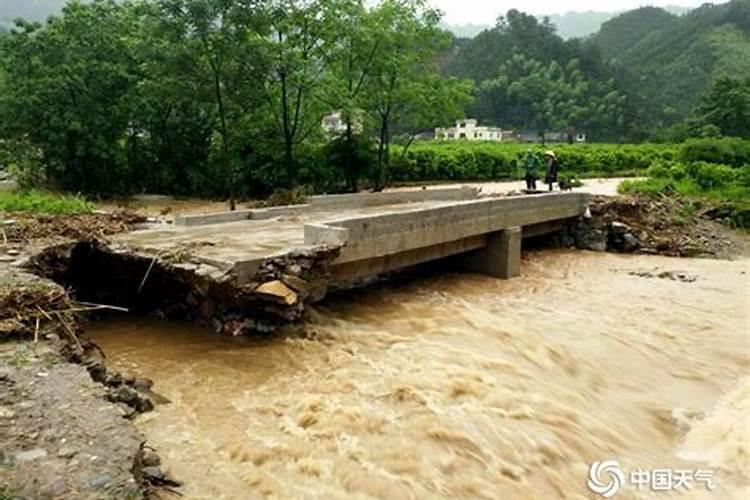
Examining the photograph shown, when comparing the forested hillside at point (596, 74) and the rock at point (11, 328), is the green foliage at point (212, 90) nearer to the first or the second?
the rock at point (11, 328)

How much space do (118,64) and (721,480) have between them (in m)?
21.8

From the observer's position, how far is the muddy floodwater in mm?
5672

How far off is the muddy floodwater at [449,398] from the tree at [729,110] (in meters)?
39.4

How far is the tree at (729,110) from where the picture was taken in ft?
149

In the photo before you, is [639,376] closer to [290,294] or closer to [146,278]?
[290,294]

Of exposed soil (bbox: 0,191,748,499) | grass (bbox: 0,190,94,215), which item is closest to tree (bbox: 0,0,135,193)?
grass (bbox: 0,190,94,215)

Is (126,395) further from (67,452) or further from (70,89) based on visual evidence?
(70,89)

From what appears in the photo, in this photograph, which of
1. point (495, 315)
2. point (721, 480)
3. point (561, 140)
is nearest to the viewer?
point (721, 480)

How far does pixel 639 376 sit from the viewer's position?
877 cm

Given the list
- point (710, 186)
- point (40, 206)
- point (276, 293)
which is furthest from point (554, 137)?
point (276, 293)

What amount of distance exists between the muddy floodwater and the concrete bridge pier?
2303 mm

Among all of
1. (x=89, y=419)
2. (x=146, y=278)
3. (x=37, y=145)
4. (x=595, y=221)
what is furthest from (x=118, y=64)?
(x=89, y=419)

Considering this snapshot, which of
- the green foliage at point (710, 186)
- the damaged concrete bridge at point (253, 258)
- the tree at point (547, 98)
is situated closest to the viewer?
the damaged concrete bridge at point (253, 258)

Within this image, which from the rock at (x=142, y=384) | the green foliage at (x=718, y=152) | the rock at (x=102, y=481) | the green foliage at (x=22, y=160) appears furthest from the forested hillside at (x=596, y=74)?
the rock at (x=102, y=481)
